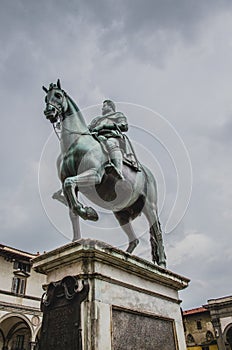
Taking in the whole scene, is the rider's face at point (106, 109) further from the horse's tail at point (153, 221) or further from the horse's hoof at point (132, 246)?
the horse's hoof at point (132, 246)

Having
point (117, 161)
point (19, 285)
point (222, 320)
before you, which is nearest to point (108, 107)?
point (117, 161)

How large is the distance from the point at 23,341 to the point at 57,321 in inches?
1102

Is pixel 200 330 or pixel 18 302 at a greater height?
pixel 18 302

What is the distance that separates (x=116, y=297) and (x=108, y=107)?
12.5 ft

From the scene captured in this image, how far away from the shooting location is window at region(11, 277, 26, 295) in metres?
27.1

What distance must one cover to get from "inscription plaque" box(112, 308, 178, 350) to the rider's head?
383 cm

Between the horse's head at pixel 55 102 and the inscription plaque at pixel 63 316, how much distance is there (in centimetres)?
256

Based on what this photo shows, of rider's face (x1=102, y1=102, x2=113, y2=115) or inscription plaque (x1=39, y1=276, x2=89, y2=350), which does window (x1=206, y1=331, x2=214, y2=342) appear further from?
inscription plaque (x1=39, y1=276, x2=89, y2=350)

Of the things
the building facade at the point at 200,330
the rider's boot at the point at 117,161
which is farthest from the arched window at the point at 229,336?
the rider's boot at the point at 117,161

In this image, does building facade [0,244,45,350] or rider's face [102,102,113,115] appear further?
building facade [0,244,45,350]

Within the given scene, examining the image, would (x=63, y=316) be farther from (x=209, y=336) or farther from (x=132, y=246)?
(x=209, y=336)

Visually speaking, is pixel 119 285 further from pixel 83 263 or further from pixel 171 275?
pixel 171 275

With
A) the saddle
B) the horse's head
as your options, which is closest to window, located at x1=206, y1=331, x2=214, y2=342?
the saddle

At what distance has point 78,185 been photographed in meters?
4.73
